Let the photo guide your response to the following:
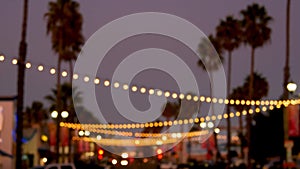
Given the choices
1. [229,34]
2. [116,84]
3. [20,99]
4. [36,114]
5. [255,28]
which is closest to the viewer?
[116,84]

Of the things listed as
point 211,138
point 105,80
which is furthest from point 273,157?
point 105,80

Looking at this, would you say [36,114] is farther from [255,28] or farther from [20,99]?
[20,99]

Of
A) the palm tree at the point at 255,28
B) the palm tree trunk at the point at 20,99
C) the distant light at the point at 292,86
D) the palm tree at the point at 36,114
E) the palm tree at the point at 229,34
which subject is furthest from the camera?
the palm tree at the point at 36,114

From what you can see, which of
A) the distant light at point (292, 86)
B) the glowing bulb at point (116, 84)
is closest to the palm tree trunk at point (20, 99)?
the glowing bulb at point (116, 84)

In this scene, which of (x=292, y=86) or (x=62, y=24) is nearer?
(x=292, y=86)

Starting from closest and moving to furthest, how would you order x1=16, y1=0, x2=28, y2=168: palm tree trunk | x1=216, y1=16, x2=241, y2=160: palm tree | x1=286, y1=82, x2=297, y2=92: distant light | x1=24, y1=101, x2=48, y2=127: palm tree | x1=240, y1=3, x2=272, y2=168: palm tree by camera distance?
x1=286, y1=82, x2=297, y2=92: distant light < x1=16, y1=0, x2=28, y2=168: palm tree trunk < x1=240, y1=3, x2=272, y2=168: palm tree < x1=216, y1=16, x2=241, y2=160: palm tree < x1=24, y1=101, x2=48, y2=127: palm tree

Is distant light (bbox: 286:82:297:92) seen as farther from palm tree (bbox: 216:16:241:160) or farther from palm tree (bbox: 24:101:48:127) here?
palm tree (bbox: 24:101:48:127)

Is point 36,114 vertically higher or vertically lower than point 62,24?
lower

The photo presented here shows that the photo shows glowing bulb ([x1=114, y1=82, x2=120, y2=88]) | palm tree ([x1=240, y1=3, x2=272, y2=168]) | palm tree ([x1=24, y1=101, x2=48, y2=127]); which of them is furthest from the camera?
palm tree ([x1=24, y1=101, x2=48, y2=127])

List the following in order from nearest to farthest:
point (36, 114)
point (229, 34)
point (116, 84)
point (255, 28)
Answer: point (116, 84), point (255, 28), point (229, 34), point (36, 114)

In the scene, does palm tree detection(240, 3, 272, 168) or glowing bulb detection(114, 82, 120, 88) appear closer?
glowing bulb detection(114, 82, 120, 88)

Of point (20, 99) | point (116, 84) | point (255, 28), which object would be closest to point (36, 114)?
point (255, 28)

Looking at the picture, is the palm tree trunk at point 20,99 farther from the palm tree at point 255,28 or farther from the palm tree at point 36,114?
the palm tree at point 36,114

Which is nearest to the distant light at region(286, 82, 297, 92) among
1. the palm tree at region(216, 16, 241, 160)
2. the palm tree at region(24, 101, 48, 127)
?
the palm tree at region(216, 16, 241, 160)
